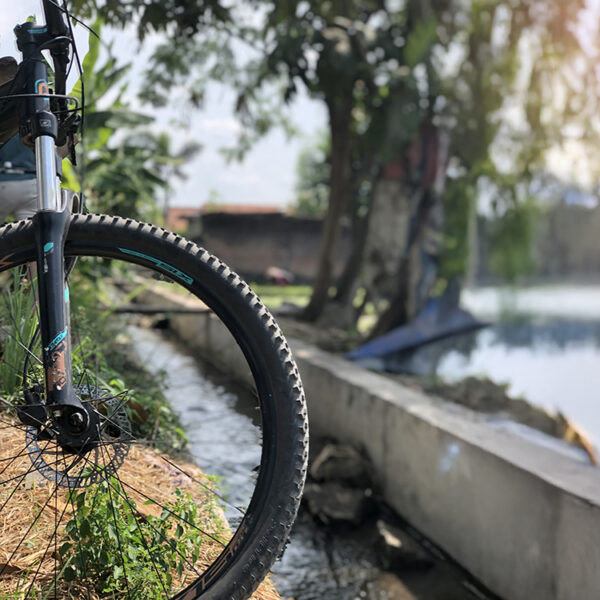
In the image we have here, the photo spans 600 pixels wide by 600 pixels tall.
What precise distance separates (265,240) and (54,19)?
78.2 ft

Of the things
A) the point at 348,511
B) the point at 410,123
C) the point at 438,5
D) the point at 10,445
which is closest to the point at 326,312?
the point at 410,123

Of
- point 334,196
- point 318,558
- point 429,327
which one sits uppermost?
point 334,196

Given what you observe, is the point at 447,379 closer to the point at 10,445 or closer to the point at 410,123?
the point at 410,123

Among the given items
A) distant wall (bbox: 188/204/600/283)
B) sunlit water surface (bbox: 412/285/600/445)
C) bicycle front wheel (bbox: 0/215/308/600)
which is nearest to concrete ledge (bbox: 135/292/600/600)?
bicycle front wheel (bbox: 0/215/308/600)

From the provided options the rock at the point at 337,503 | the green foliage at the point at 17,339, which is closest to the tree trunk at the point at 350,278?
the rock at the point at 337,503

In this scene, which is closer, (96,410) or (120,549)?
(96,410)

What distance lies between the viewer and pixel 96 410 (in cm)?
160

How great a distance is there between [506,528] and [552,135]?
20.3ft

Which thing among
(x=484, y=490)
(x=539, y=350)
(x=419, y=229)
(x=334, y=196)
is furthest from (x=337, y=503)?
(x=539, y=350)

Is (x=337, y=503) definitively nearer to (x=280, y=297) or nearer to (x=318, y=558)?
(x=318, y=558)

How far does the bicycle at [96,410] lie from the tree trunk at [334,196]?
300 inches

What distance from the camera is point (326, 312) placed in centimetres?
963

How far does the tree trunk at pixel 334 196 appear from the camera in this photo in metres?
9.26

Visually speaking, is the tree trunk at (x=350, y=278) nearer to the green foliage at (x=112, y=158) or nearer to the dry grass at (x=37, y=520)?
the green foliage at (x=112, y=158)
